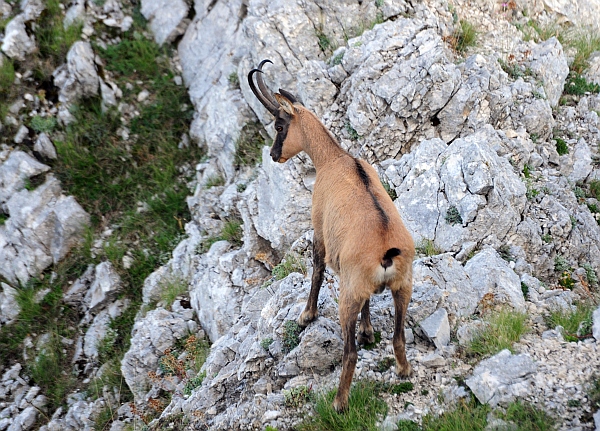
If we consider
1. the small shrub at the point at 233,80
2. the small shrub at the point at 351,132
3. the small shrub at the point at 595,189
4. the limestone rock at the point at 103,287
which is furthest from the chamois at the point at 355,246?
the limestone rock at the point at 103,287

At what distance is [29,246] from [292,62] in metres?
6.32

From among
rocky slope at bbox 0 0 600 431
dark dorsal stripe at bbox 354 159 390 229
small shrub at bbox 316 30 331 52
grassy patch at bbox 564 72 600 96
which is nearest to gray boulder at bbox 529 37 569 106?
rocky slope at bbox 0 0 600 431

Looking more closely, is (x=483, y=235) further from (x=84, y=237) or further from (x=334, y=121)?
(x=84, y=237)

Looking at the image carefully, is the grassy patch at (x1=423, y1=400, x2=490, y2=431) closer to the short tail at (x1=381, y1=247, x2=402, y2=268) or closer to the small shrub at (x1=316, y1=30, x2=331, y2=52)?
the short tail at (x1=381, y1=247, x2=402, y2=268)

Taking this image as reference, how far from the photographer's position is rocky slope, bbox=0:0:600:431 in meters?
6.59

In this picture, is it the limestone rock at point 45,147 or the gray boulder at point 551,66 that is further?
the limestone rock at point 45,147

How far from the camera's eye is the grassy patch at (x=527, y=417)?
5.13 m

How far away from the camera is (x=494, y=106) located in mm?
9648

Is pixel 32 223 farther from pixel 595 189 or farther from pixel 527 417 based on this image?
pixel 595 189

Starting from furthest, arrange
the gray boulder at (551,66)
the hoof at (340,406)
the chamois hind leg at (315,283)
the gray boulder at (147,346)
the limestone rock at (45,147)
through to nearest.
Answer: the limestone rock at (45,147), the gray boulder at (551,66), the gray boulder at (147,346), the chamois hind leg at (315,283), the hoof at (340,406)

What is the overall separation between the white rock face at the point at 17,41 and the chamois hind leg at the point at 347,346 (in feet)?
36.3

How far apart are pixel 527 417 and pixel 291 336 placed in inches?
108

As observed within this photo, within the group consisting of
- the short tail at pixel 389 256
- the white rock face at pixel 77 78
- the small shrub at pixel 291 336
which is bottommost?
the small shrub at pixel 291 336

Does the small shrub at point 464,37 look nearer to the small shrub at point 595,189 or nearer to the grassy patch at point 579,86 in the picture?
the grassy patch at point 579,86
